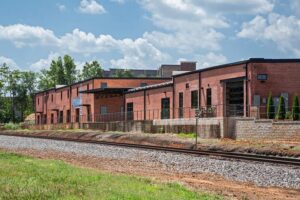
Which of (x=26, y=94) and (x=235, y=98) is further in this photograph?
(x=26, y=94)

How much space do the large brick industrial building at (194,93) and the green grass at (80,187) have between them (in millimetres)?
25505

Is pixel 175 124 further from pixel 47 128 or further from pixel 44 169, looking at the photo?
pixel 47 128

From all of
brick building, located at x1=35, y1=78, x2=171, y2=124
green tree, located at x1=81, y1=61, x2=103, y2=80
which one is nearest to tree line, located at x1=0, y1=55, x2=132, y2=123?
green tree, located at x1=81, y1=61, x2=103, y2=80

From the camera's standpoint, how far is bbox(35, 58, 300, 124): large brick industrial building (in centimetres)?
4019

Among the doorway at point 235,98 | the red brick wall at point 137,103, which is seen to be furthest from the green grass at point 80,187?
the red brick wall at point 137,103

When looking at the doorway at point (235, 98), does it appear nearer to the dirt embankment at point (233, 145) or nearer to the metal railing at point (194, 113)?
the metal railing at point (194, 113)

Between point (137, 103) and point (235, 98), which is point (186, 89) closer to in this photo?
point (235, 98)

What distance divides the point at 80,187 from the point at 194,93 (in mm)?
38307

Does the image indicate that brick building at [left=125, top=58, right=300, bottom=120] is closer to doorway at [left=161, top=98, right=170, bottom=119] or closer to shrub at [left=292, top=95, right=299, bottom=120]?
doorway at [left=161, top=98, right=170, bottom=119]

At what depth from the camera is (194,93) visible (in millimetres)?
49531

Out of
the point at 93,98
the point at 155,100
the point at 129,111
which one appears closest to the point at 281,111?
the point at 155,100

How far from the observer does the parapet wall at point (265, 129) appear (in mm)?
32875

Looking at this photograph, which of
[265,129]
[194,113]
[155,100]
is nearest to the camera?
[265,129]

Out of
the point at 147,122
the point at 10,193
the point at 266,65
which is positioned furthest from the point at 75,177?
the point at 147,122
